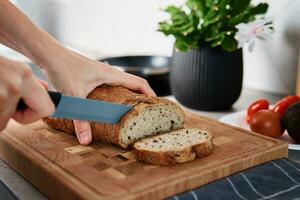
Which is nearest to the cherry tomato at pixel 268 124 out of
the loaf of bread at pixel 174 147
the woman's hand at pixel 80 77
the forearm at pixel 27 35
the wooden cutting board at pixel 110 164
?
the wooden cutting board at pixel 110 164

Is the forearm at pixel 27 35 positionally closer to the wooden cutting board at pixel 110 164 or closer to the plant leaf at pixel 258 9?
the wooden cutting board at pixel 110 164

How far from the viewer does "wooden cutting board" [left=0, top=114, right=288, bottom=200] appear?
0.95 metres

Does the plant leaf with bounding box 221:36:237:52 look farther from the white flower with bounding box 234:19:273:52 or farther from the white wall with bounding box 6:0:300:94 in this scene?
the white wall with bounding box 6:0:300:94

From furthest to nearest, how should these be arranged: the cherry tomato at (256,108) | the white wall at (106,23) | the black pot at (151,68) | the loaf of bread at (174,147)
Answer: the white wall at (106,23) < the black pot at (151,68) < the cherry tomato at (256,108) < the loaf of bread at (174,147)

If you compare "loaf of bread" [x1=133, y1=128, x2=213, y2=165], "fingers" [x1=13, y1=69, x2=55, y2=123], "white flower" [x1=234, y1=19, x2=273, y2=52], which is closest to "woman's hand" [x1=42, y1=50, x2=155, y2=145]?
Answer: "loaf of bread" [x1=133, y1=128, x2=213, y2=165]

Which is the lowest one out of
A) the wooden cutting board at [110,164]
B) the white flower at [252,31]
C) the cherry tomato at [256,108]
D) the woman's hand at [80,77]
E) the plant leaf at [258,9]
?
the wooden cutting board at [110,164]

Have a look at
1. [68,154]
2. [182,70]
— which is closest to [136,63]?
[182,70]

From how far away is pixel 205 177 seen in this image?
1.02 metres

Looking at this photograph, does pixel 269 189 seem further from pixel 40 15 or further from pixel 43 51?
pixel 40 15

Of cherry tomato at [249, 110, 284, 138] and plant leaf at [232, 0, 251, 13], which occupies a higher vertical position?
plant leaf at [232, 0, 251, 13]

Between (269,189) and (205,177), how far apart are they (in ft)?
0.46

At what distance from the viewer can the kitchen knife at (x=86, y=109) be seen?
1.06 meters

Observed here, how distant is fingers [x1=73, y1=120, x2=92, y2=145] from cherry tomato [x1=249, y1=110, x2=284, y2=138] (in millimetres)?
479

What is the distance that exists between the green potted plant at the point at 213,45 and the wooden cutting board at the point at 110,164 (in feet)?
0.99
